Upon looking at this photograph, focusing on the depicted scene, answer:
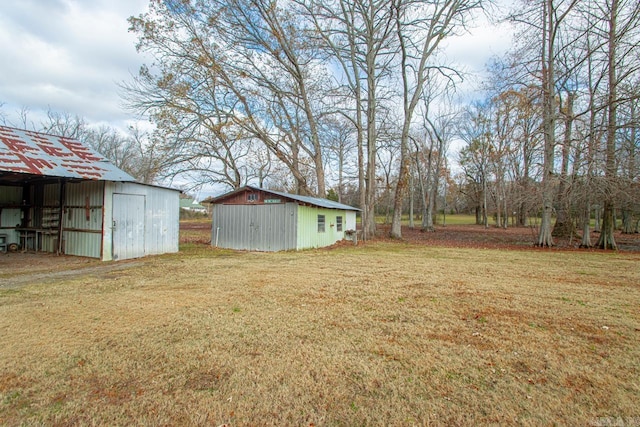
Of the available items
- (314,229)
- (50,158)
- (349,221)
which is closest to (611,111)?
(349,221)

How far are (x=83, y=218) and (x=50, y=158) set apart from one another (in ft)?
6.82

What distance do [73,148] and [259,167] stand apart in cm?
1823

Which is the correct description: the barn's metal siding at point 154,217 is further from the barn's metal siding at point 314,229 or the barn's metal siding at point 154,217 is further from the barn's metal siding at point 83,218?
the barn's metal siding at point 314,229

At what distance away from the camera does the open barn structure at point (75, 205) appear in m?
9.07

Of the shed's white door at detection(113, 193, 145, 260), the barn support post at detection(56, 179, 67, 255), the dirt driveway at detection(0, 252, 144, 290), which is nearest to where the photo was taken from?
the dirt driveway at detection(0, 252, 144, 290)

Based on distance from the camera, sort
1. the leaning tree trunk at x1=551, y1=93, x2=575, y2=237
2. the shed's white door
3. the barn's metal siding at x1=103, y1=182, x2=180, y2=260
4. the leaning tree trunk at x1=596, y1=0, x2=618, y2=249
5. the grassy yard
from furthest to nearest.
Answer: the leaning tree trunk at x1=551, y1=93, x2=575, y2=237 < the leaning tree trunk at x1=596, y1=0, x2=618, y2=249 < the shed's white door < the barn's metal siding at x1=103, y1=182, x2=180, y2=260 < the grassy yard

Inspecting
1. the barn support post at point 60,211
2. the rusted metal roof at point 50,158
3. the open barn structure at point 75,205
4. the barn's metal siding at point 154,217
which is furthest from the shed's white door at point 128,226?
the barn support post at point 60,211

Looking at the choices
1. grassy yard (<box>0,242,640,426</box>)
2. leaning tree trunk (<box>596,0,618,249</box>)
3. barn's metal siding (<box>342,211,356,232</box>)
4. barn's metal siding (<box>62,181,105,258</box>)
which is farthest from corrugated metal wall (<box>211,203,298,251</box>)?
leaning tree trunk (<box>596,0,618,249</box>)

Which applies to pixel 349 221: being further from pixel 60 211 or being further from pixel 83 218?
pixel 60 211

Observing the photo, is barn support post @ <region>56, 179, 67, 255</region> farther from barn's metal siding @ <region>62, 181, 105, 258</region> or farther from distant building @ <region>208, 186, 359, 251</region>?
distant building @ <region>208, 186, 359, 251</region>

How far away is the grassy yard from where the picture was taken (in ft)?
7.75

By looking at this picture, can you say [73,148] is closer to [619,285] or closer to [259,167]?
[619,285]

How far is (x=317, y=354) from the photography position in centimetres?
324

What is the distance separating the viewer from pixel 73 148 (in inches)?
416
